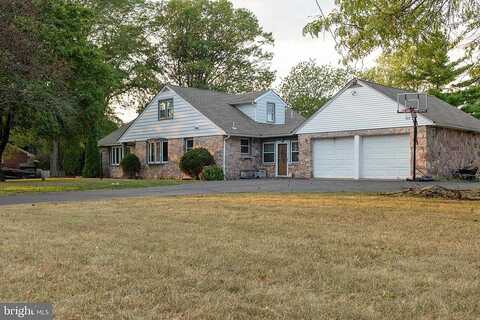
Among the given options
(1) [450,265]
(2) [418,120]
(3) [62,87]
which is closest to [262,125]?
(2) [418,120]

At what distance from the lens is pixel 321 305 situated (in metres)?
3.86

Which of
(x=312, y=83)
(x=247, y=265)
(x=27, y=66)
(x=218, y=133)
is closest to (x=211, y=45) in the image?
(x=312, y=83)

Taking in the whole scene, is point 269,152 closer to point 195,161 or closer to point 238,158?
point 238,158

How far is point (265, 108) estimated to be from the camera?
34.3 meters

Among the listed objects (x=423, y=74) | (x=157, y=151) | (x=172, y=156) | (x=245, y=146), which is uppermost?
(x=423, y=74)

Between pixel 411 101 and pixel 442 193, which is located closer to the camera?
pixel 442 193

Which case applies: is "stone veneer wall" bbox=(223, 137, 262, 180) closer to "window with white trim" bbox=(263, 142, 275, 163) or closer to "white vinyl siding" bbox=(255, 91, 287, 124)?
"window with white trim" bbox=(263, 142, 275, 163)

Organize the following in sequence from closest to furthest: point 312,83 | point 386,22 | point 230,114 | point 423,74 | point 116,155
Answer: point 386,22
point 230,114
point 116,155
point 423,74
point 312,83

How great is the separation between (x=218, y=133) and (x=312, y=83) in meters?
21.9

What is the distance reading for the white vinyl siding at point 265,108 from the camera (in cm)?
3384

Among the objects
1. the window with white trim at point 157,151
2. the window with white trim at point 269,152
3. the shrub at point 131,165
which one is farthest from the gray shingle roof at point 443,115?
the shrub at point 131,165

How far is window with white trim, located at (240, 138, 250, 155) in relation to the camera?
31078 millimetres

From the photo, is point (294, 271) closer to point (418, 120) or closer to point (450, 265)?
point (450, 265)

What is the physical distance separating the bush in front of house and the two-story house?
0.66 m
